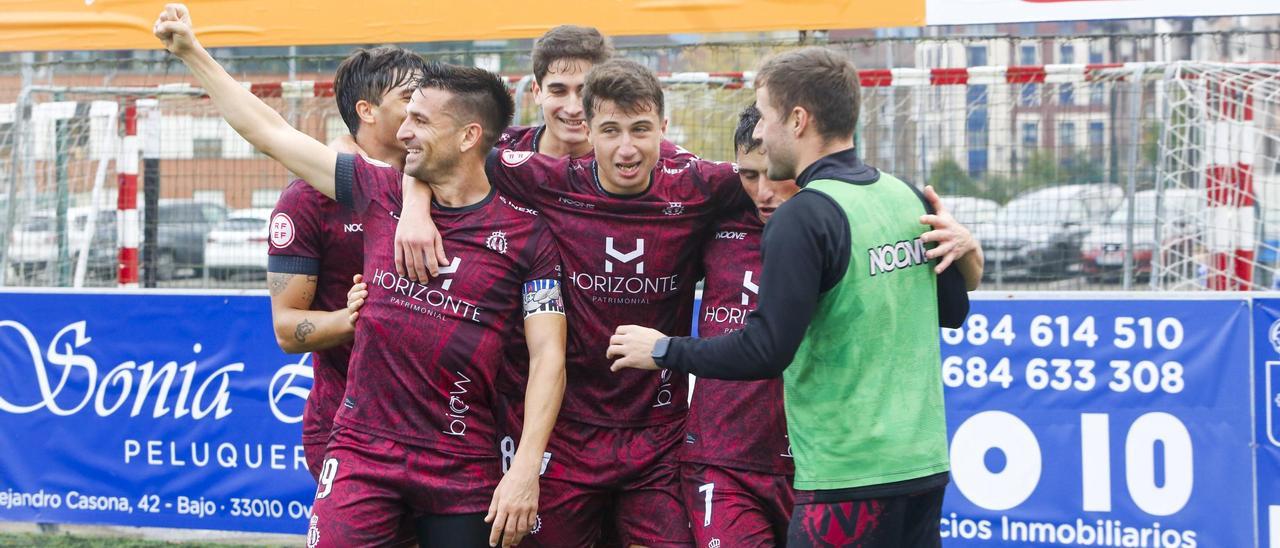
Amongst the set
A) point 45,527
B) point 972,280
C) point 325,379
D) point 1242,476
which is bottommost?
point 45,527

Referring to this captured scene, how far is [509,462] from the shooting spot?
4.25 m

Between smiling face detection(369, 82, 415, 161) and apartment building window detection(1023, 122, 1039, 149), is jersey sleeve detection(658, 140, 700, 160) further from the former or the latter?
apartment building window detection(1023, 122, 1039, 149)

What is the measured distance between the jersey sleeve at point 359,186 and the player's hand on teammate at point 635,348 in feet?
3.24

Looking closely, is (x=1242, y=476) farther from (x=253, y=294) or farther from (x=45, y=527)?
(x=45, y=527)

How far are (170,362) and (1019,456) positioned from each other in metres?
4.32

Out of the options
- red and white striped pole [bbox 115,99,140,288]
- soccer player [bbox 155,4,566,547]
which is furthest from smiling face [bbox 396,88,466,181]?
red and white striped pole [bbox 115,99,140,288]

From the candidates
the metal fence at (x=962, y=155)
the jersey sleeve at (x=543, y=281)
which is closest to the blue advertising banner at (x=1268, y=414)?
the metal fence at (x=962, y=155)

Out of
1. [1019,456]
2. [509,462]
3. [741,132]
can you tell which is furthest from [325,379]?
[1019,456]

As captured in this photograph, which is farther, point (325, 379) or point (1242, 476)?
point (1242, 476)

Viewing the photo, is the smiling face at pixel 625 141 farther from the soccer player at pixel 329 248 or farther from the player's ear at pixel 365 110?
the player's ear at pixel 365 110

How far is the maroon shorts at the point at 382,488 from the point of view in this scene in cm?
375

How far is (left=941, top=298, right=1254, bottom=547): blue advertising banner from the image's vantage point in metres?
5.63

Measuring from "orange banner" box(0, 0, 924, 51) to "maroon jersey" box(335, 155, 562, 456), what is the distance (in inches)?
113

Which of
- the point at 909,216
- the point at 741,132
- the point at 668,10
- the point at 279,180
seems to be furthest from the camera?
the point at 279,180
